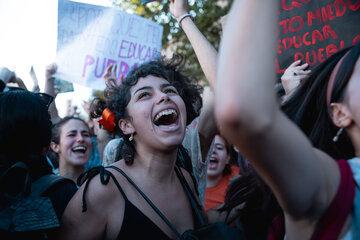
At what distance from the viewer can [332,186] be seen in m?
0.94

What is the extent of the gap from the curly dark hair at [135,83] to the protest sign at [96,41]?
0.96 metres

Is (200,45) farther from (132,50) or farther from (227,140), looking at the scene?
(132,50)

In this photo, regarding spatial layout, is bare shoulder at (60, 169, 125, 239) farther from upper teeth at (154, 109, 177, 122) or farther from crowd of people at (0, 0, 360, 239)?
upper teeth at (154, 109, 177, 122)

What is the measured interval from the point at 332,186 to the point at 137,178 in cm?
119

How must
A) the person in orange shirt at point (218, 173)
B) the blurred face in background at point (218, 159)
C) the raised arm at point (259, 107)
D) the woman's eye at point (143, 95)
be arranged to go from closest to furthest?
the raised arm at point (259, 107) → the woman's eye at point (143, 95) → the person in orange shirt at point (218, 173) → the blurred face in background at point (218, 159)

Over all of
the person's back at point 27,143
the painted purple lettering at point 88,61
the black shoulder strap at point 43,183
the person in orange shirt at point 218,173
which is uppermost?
the painted purple lettering at point 88,61

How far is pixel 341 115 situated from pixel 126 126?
1.39m

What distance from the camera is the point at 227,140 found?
1.45 m

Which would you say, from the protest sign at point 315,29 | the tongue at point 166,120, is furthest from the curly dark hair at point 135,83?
the protest sign at point 315,29

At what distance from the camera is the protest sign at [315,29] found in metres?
2.06

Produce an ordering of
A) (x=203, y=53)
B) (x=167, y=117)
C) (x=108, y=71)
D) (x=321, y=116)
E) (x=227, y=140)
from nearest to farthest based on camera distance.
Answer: (x=321, y=116), (x=227, y=140), (x=203, y=53), (x=167, y=117), (x=108, y=71)

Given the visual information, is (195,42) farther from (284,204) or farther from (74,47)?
(74,47)

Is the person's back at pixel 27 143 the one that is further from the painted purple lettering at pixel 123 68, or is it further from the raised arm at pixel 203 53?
the painted purple lettering at pixel 123 68

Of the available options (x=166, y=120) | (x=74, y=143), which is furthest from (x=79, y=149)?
(x=166, y=120)
